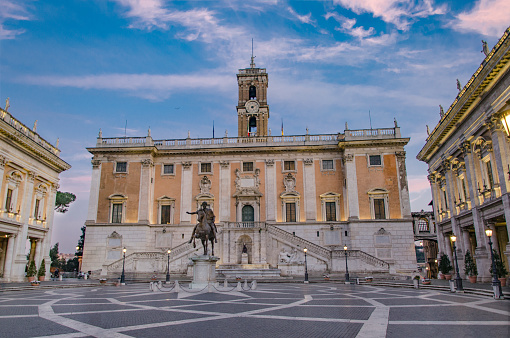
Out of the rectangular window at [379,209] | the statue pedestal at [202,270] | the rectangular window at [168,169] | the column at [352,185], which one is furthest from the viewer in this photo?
the rectangular window at [168,169]

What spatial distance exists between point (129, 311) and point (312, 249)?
2469 centimetres

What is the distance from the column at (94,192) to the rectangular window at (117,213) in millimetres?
1842

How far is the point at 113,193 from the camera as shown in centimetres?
4047

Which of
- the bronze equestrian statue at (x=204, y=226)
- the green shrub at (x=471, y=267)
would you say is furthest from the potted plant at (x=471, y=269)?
the bronze equestrian statue at (x=204, y=226)

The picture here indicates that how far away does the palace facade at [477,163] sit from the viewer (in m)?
20.6

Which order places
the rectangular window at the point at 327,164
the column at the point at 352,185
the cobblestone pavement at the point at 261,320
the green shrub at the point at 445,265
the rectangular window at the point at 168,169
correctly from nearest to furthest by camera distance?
the cobblestone pavement at the point at 261,320
the green shrub at the point at 445,265
the column at the point at 352,185
the rectangular window at the point at 327,164
the rectangular window at the point at 168,169

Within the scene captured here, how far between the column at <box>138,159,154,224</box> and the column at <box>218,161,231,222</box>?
7570 millimetres

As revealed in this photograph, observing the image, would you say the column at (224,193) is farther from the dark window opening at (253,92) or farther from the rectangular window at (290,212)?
the dark window opening at (253,92)

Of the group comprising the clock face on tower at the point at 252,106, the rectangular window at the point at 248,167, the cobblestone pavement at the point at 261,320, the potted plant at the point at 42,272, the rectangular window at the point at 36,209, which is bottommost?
the cobblestone pavement at the point at 261,320

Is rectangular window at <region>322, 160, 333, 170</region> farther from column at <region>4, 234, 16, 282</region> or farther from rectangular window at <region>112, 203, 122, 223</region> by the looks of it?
column at <region>4, 234, 16, 282</region>

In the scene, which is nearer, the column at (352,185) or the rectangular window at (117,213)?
the column at (352,185)

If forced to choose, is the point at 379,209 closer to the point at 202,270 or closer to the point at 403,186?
the point at 403,186

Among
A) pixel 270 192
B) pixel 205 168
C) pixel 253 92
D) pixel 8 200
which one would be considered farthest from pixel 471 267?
pixel 253 92

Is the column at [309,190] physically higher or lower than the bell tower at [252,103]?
lower
